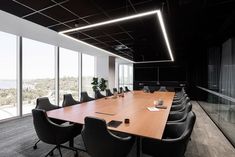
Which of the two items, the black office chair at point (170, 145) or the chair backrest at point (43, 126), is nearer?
the black office chair at point (170, 145)

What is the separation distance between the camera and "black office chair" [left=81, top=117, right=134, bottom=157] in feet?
5.32

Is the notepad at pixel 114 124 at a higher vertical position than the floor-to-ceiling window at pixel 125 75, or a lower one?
lower

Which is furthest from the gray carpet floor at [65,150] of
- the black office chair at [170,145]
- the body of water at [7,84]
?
the body of water at [7,84]

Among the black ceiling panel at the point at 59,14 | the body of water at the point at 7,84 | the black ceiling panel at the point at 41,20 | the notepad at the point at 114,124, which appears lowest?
the notepad at the point at 114,124

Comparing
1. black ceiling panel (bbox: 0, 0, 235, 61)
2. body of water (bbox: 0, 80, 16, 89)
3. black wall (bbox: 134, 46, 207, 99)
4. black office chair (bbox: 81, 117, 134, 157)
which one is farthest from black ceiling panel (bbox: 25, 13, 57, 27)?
black wall (bbox: 134, 46, 207, 99)

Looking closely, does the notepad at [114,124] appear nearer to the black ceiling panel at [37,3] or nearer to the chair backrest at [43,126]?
the chair backrest at [43,126]

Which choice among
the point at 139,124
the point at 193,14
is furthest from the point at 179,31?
the point at 139,124

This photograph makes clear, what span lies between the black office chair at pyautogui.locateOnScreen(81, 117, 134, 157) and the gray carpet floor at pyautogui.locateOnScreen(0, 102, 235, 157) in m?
0.93

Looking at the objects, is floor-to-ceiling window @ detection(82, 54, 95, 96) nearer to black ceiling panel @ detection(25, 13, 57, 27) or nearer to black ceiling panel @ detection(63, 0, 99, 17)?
black ceiling panel @ detection(25, 13, 57, 27)

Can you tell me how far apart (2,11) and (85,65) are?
222 inches

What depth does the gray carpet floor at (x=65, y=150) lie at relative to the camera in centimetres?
257

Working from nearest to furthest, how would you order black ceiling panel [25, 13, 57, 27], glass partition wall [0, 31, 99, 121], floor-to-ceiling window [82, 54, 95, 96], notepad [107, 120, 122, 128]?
notepad [107, 120, 122, 128] → black ceiling panel [25, 13, 57, 27] → glass partition wall [0, 31, 99, 121] → floor-to-ceiling window [82, 54, 95, 96]

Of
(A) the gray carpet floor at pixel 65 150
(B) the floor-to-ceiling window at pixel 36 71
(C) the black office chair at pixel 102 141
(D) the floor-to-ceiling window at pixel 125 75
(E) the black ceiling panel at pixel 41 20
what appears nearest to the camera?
(C) the black office chair at pixel 102 141

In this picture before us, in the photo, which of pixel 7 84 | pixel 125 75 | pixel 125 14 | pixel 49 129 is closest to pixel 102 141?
pixel 49 129
